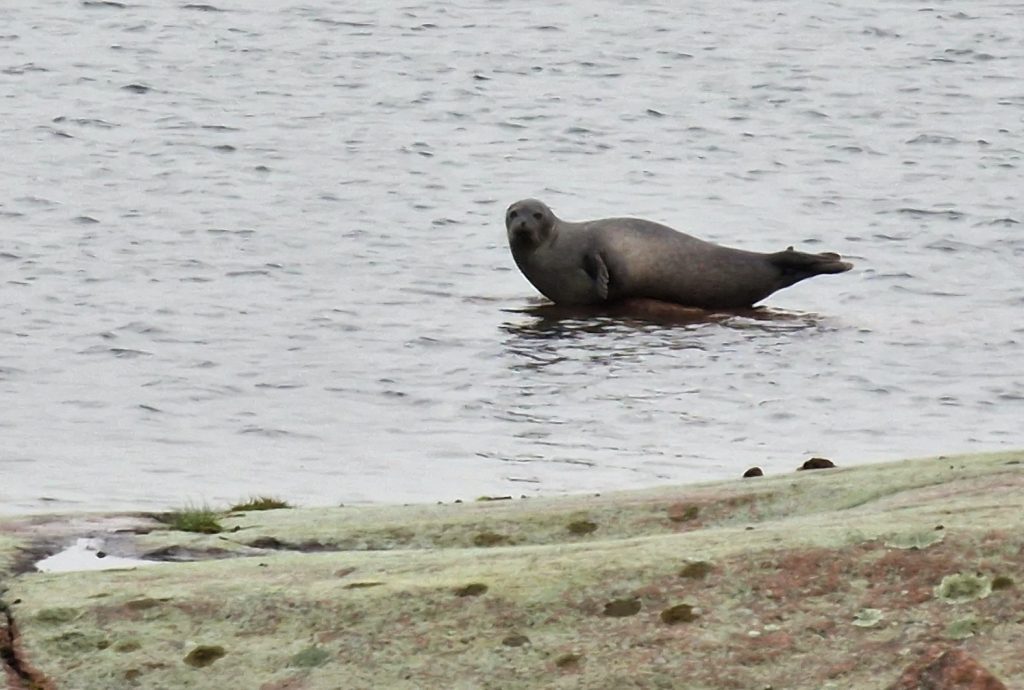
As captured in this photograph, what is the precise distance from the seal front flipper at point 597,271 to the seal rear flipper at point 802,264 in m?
1.35

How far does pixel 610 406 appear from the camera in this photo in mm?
13555

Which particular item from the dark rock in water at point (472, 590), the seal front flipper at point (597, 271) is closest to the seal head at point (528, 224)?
the seal front flipper at point (597, 271)

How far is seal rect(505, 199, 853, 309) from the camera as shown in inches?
671

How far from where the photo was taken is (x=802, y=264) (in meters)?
17.3

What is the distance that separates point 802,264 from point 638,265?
1.28 m

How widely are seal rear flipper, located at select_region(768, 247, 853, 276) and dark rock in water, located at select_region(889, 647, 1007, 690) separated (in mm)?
12430

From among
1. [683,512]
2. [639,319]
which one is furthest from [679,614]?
[639,319]

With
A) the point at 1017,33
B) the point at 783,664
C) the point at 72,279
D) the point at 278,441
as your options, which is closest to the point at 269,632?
the point at 783,664

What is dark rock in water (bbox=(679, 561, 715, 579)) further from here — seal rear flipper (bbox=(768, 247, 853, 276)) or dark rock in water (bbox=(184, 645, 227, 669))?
seal rear flipper (bbox=(768, 247, 853, 276))

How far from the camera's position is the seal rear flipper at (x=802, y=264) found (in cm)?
1728

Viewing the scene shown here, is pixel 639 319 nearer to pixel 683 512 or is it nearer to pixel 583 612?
pixel 683 512

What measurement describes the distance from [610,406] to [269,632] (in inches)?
321

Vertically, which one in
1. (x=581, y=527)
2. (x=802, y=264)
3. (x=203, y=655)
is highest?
(x=203, y=655)

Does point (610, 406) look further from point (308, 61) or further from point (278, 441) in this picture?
point (308, 61)
